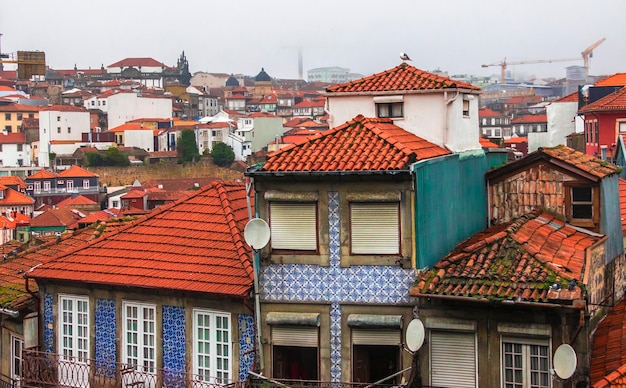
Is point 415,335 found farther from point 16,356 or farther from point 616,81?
point 616,81

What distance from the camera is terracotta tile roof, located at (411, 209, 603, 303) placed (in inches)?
492

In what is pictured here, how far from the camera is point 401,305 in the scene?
44.6 ft

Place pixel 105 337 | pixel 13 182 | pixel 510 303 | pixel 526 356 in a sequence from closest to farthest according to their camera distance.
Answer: pixel 510 303
pixel 526 356
pixel 105 337
pixel 13 182

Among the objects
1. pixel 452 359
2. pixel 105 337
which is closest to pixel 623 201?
pixel 452 359

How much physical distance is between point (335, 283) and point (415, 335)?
139 centimetres

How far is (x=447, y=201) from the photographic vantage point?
14.8 meters

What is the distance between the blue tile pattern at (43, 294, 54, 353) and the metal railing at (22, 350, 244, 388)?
0.16 meters

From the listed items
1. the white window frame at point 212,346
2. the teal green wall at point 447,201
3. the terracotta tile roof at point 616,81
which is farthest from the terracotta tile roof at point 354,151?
the terracotta tile roof at point 616,81

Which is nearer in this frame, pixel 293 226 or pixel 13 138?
pixel 293 226

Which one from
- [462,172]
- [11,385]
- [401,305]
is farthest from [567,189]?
[11,385]

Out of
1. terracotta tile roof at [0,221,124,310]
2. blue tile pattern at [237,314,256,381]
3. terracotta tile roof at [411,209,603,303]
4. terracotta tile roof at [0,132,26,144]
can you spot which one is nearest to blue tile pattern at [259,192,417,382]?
terracotta tile roof at [411,209,603,303]

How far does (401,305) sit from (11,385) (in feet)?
25.5

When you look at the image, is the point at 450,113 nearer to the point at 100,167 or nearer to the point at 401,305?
the point at 401,305

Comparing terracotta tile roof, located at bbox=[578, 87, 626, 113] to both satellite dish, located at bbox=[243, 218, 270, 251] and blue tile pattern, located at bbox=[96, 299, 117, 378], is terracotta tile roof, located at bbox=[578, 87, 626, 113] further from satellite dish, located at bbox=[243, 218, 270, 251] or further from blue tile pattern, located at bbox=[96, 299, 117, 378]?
satellite dish, located at bbox=[243, 218, 270, 251]
